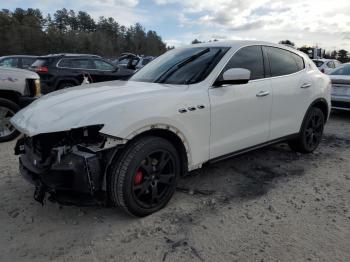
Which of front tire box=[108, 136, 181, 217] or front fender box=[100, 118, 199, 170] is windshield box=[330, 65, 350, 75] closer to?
front fender box=[100, 118, 199, 170]

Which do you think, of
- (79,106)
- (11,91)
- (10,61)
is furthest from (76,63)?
(79,106)

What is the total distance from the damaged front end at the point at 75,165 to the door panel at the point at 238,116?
1226 mm

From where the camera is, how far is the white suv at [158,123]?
3.19 m

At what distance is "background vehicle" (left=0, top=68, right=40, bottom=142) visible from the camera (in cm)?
641

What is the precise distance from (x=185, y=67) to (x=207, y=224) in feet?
5.98

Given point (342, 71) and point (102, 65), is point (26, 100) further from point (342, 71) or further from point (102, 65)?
point (342, 71)

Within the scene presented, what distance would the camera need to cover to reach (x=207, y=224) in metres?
3.44

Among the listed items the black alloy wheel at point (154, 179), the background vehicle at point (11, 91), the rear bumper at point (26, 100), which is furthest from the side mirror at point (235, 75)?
the background vehicle at point (11, 91)

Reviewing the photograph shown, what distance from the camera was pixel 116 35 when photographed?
104 meters

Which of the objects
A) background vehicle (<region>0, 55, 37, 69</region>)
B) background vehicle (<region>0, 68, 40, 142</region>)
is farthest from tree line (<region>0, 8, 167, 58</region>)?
background vehicle (<region>0, 68, 40, 142</region>)

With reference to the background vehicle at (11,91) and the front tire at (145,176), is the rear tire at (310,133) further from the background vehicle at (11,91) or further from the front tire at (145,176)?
the background vehicle at (11,91)

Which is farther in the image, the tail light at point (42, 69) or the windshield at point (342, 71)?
the tail light at point (42, 69)

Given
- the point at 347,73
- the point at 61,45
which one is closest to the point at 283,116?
the point at 347,73

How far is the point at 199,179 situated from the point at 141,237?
1538 millimetres
